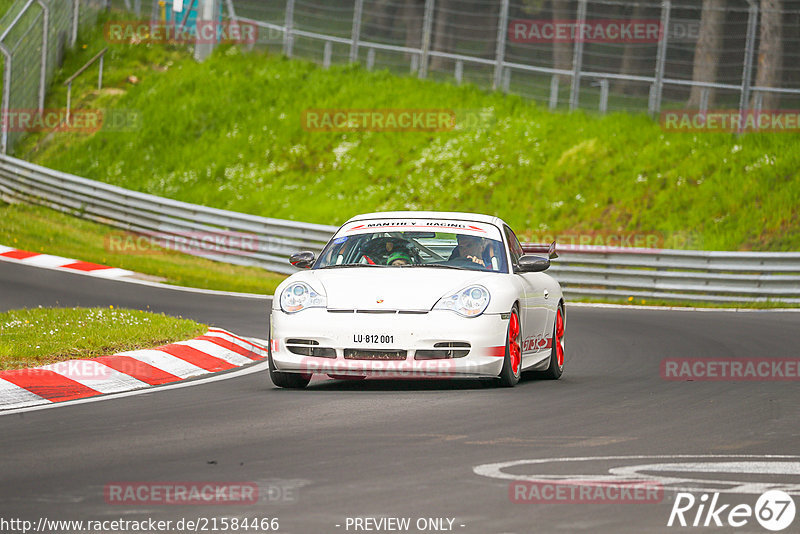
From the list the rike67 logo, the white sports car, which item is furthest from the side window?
the rike67 logo

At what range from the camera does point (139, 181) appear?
111 feet

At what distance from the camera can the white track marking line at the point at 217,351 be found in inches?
476

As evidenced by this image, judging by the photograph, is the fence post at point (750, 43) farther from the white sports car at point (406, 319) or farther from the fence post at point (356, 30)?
the white sports car at point (406, 319)

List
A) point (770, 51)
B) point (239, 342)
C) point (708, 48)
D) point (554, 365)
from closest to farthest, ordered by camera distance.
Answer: point (554, 365)
point (239, 342)
point (770, 51)
point (708, 48)

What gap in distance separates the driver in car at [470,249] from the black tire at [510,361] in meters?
0.68

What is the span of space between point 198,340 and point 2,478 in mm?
6187

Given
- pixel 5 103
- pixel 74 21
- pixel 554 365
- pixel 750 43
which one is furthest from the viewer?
pixel 74 21

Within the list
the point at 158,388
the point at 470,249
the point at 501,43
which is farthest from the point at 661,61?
the point at 158,388

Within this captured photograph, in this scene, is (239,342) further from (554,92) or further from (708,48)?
(554,92)

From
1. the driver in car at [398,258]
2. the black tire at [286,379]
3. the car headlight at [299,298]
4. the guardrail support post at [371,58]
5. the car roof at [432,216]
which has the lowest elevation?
the black tire at [286,379]

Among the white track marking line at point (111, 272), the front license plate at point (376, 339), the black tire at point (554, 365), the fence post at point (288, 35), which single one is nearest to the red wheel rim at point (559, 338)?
the black tire at point (554, 365)

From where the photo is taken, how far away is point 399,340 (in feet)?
31.7

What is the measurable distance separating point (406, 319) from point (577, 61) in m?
20.8

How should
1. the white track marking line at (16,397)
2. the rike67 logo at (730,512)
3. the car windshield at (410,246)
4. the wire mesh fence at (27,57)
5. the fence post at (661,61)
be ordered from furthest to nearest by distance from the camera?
1. the wire mesh fence at (27,57)
2. the fence post at (661,61)
3. the car windshield at (410,246)
4. the white track marking line at (16,397)
5. the rike67 logo at (730,512)
